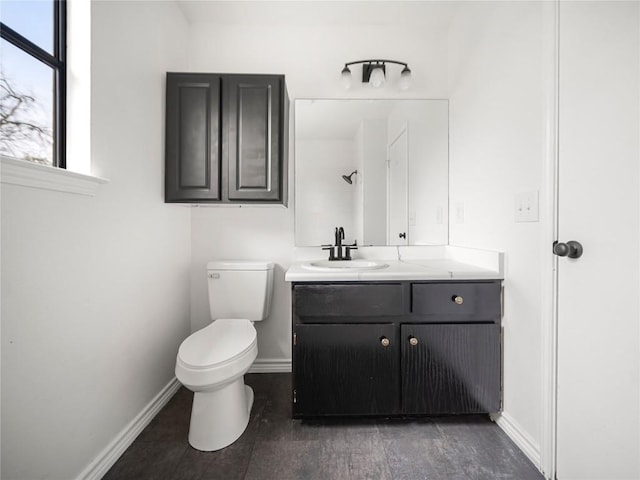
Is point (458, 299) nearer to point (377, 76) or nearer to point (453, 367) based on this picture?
point (453, 367)

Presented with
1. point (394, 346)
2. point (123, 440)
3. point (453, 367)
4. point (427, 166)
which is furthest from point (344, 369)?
point (427, 166)

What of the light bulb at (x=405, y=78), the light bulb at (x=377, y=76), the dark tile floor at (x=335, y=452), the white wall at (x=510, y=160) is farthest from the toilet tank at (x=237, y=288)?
the light bulb at (x=405, y=78)

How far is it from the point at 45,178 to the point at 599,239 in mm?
1818

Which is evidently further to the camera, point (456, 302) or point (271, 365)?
point (271, 365)

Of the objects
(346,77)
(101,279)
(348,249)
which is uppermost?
(346,77)

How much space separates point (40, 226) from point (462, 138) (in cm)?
206

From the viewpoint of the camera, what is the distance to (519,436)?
1328 millimetres

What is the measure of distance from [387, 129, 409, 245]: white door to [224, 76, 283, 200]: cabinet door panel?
2.51 ft

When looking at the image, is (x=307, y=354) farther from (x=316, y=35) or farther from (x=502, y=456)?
(x=316, y=35)

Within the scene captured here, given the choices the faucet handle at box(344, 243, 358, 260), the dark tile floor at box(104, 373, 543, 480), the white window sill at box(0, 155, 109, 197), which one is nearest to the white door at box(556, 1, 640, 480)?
the dark tile floor at box(104, 373, 543, 480)

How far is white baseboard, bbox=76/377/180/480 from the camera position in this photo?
113 cm

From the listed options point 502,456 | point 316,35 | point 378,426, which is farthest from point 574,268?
point 316,35

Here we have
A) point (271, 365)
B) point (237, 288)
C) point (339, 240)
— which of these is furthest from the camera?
point (271, 365)

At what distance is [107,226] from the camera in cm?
122
